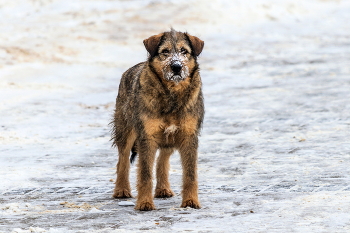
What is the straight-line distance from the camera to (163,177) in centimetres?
859

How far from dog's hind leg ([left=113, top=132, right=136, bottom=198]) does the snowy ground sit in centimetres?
17

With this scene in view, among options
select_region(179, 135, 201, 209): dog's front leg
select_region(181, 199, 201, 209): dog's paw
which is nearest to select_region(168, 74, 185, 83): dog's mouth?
select_region(179, 135, 201, 209): dog's front leg

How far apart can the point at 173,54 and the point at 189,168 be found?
1.31m

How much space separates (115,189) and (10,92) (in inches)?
359

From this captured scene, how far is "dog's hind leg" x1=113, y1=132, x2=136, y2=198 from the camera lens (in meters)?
8.48

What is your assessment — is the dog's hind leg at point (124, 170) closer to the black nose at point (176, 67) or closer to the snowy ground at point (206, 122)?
the snowy ground at point (206, 122)

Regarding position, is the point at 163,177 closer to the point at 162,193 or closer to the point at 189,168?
the point at 162,193

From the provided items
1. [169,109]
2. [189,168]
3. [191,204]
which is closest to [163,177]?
[189,168]

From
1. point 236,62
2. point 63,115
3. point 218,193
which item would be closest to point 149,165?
point 218,193

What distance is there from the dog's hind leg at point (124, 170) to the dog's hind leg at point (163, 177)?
1.24 feet

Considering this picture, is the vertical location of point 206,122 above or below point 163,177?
above

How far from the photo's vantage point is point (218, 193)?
A: 8.34 meters

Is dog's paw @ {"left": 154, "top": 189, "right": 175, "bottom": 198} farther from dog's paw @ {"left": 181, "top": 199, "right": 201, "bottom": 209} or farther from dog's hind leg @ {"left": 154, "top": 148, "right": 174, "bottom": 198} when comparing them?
dog's paw @ {"left": 181, "top": 199, "right": 201, "bottom": 209}

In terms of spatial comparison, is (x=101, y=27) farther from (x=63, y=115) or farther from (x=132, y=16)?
(x=63, y=115)
